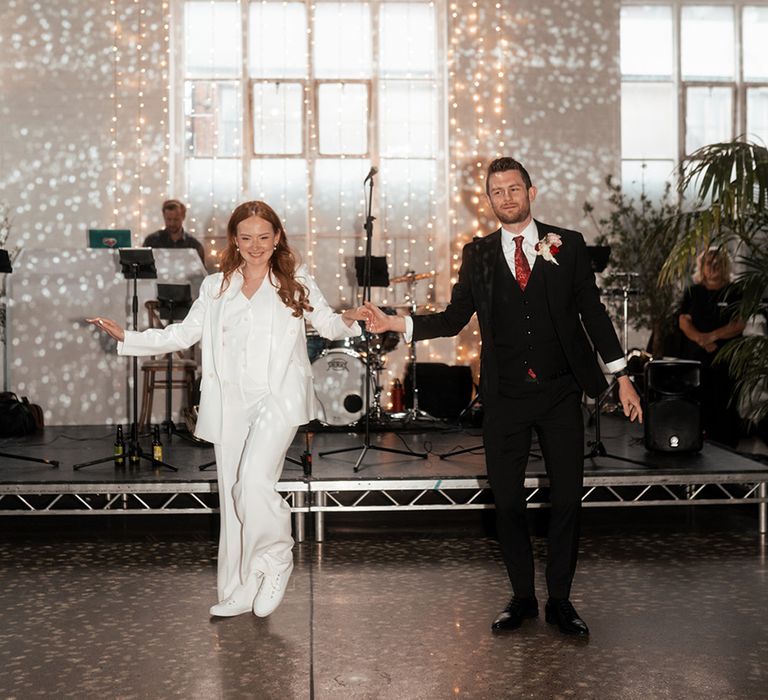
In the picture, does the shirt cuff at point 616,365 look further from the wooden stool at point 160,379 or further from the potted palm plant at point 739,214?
the wooden stool at point 160,379

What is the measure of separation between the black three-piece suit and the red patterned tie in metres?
0.03

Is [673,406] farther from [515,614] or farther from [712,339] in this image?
[515,614]

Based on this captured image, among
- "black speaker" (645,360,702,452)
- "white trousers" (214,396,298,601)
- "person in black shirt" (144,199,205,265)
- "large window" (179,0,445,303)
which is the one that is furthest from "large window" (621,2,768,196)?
"white trousers" (214,396,298,601)

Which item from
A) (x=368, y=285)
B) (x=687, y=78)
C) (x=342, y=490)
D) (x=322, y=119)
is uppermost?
(x=687, y=78)

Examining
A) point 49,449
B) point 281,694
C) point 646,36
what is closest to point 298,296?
point 281,694

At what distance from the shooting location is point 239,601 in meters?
4.34

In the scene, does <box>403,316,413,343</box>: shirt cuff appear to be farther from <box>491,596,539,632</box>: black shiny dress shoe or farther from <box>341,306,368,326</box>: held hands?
<box>491,596,539,632</box>: black shiny dress shoe

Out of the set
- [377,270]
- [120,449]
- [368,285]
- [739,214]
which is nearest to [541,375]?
[739,214]

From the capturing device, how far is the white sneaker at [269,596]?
4.25 metres

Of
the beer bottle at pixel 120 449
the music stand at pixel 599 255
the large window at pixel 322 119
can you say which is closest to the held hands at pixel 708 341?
the music stand at pixel 599 255

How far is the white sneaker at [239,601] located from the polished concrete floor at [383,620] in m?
0.04

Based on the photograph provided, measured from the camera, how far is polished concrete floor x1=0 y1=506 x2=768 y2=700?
141 inches

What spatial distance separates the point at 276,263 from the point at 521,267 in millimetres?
1009

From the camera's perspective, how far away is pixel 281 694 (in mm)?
3461
